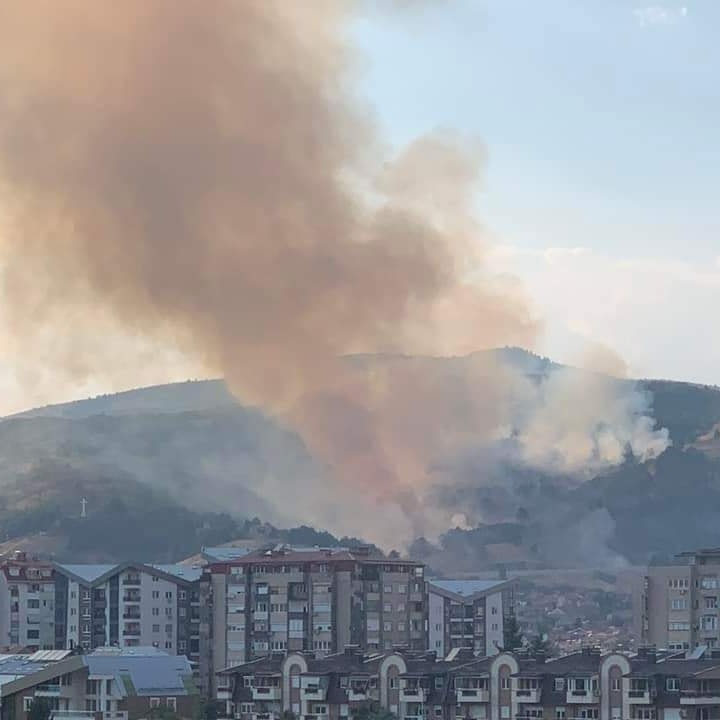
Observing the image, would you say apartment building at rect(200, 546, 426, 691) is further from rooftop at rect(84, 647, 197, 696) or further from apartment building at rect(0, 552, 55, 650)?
apartment building at rect(0, 552, 55, 650)

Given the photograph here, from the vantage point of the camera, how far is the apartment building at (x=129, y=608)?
397ft

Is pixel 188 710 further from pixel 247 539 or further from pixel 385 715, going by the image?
pixel 247 539

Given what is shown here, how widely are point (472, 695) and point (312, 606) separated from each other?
2572 centimetres

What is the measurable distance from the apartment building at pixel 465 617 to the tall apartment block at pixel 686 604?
19.6m

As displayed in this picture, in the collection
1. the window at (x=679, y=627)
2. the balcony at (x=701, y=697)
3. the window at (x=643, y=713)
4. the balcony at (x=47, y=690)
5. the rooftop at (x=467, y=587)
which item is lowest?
the window at (x=643, y=713)

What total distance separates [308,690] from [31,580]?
131 ft

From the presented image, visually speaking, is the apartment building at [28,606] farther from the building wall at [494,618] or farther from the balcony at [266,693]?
the balcony at [266,693]

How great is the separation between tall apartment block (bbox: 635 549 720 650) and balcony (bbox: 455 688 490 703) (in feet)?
54.2

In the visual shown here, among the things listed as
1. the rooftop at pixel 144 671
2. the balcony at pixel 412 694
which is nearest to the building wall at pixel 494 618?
the rooftop at pixel 144 671

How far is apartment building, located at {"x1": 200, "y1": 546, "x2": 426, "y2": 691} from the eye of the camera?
110 meters

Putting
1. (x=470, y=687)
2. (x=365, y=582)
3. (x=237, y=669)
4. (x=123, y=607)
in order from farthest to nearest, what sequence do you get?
(x=123, y=607)
(x=365, y=582)
(x=237, y=669)
(x=470, y=687)

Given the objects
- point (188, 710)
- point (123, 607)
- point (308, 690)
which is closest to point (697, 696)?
point (308, 690)

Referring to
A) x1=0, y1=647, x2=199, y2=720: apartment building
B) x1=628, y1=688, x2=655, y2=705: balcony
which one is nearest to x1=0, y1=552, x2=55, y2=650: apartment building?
x1=0, y1=647, x2=199, y2=720: apartment building

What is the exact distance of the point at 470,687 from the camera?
85.9 metres
